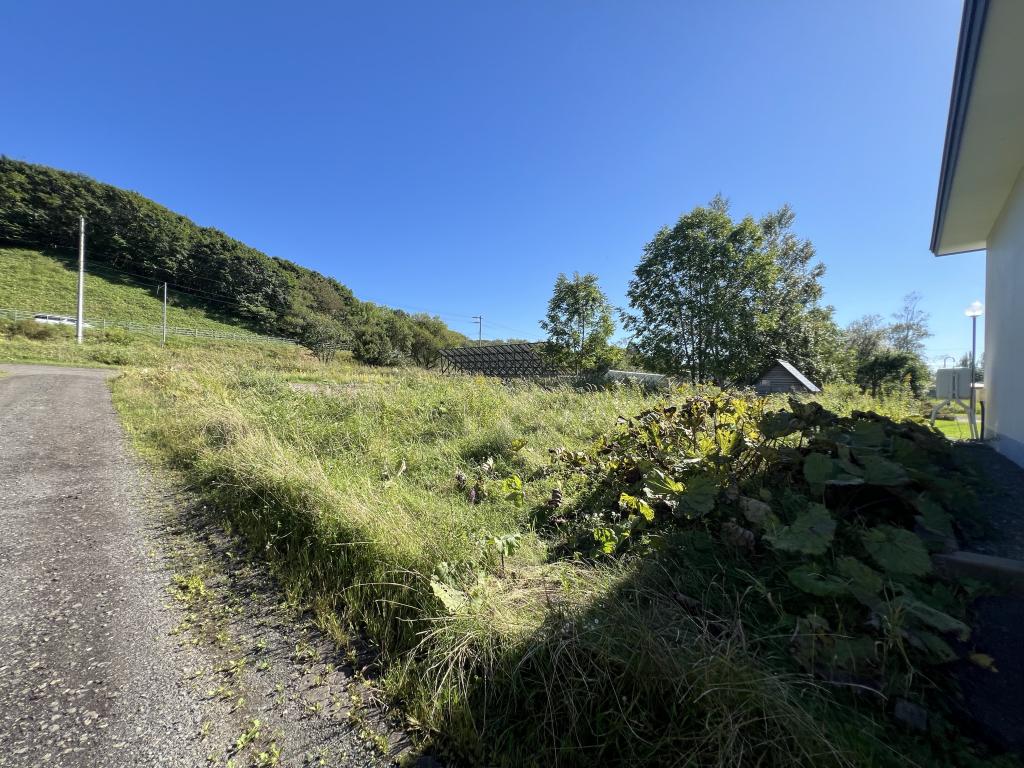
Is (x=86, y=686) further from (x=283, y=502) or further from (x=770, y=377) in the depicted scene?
(x=770, y=377)

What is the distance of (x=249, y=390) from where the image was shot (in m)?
9.40

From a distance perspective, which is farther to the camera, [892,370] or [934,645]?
[892,370]

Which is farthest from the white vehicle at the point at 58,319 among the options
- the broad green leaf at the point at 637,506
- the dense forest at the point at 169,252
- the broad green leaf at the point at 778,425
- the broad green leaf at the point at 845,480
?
the broad green leaf at the point at 845,480

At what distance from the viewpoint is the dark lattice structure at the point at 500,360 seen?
85.8 feet

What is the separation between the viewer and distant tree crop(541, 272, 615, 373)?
19.9 m

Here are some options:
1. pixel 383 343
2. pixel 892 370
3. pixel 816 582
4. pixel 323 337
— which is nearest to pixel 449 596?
pixel 816 582

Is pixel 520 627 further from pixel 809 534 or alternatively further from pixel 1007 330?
pixel 1007 330

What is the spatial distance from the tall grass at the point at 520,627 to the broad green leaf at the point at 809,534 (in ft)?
1.09

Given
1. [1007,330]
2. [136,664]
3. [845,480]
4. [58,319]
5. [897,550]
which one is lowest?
[136,664]

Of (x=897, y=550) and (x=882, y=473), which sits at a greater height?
(x=882, y=473)

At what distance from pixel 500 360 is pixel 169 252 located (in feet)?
162

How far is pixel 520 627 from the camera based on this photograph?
5.43 feet

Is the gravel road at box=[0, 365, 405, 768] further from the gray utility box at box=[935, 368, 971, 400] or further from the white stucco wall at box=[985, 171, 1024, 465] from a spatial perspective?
the gray utility box at box=[935, 368, 971, 400]

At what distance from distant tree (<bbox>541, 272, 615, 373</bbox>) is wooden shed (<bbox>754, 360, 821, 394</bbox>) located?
783 centimetres
